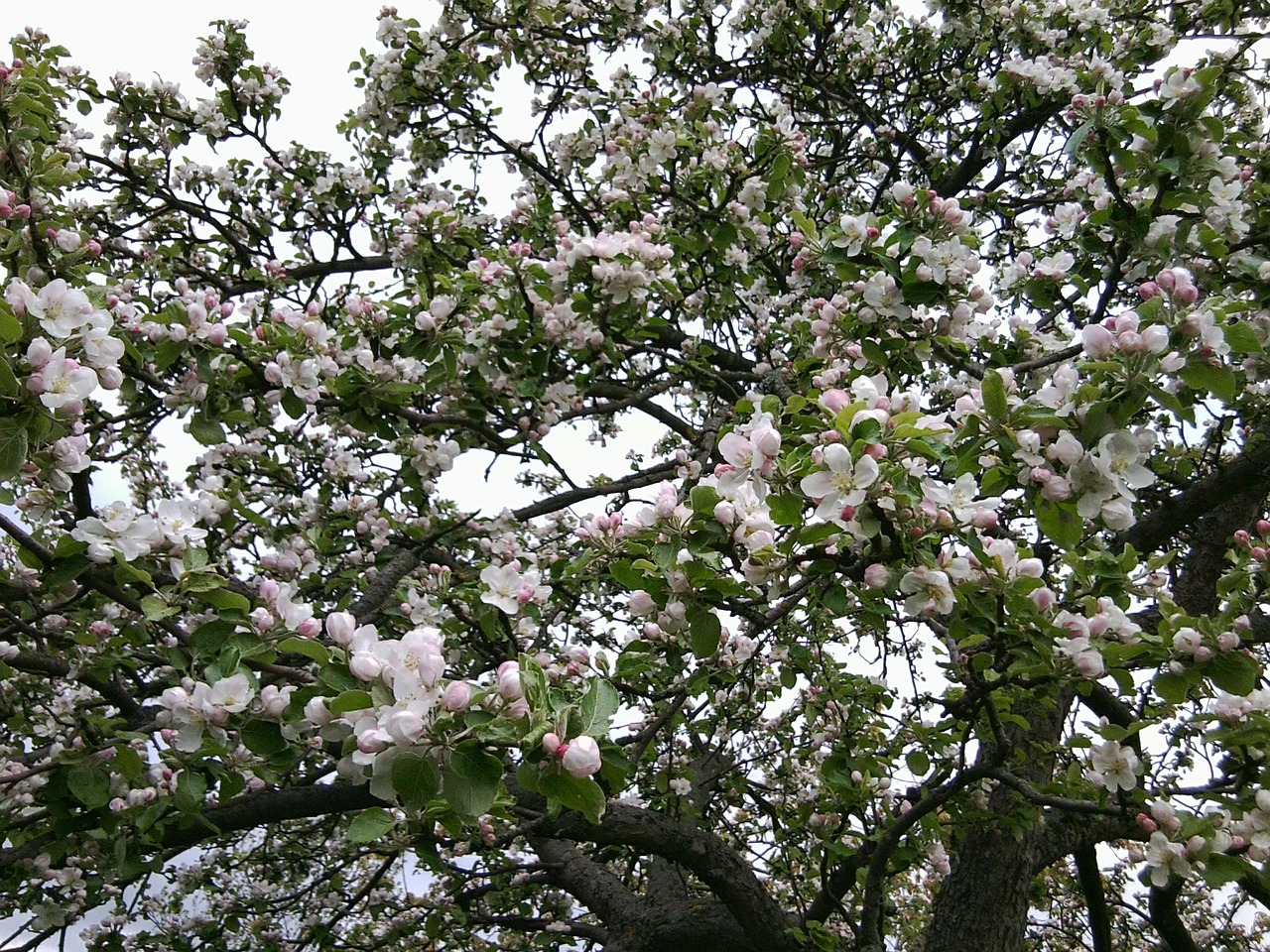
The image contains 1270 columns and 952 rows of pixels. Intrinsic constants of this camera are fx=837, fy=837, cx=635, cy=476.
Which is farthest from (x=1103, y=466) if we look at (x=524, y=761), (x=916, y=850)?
(x=916, y=850)

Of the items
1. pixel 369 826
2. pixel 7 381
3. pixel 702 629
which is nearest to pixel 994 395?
pixel 702 629

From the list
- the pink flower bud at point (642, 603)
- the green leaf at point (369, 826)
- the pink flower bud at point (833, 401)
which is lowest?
the green leaf at point (369, 826)

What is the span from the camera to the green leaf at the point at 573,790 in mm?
1142

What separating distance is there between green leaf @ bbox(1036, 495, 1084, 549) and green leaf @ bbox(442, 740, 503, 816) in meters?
1.05

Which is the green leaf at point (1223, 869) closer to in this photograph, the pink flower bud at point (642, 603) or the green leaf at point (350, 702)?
the pink flower bud at point (642, 603)

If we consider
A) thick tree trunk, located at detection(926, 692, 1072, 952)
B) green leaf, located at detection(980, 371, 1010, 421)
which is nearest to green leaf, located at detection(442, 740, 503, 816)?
green leaf, located at detection(980, 371, 1010, 421)

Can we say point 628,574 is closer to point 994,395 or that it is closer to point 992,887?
point 994,395

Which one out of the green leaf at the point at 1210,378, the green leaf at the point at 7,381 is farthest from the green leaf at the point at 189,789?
the green leaf at the point at 1210,378

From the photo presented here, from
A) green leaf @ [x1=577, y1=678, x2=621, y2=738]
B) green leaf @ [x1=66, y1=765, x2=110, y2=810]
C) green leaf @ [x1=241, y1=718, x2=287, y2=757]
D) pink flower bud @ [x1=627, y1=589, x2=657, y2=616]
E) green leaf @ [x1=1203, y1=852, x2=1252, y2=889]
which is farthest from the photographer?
green leaf @ [x1=66, y1=765, x2=110, y2=810]

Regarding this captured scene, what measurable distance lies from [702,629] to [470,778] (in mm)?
604

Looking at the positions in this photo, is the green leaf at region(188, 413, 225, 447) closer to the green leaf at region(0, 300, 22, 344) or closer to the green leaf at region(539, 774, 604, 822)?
the green leaf at region(0, 300, 22, 344)

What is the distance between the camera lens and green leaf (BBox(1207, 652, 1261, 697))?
1652 mm

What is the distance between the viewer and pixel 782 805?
4.64 metres

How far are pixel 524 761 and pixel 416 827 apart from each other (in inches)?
16.4
